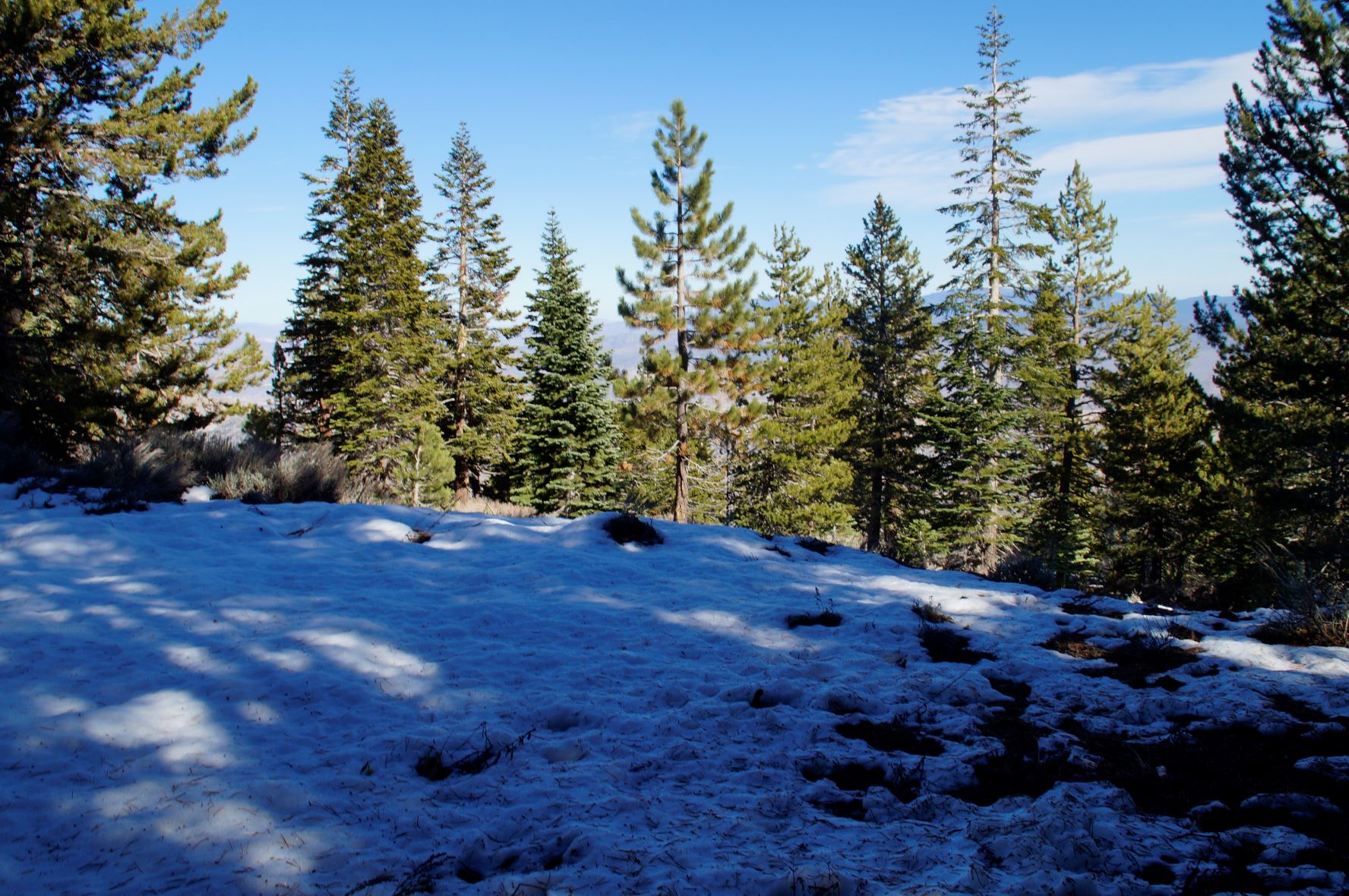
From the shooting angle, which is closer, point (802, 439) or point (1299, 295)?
point (1299, 295)

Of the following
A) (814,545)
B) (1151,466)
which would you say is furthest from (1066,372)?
(814,545)

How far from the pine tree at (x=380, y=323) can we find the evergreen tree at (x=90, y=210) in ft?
29.9

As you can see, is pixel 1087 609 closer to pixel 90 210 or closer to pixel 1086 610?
pixel 1086 610

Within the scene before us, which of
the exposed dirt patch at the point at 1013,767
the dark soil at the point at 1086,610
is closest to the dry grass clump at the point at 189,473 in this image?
the exposed dirt patch at the point at 1013,767

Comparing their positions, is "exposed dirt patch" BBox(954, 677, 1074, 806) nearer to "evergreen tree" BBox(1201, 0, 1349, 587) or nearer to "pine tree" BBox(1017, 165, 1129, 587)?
"evergreen tree" BBox(1201, 0, 1349, 587)

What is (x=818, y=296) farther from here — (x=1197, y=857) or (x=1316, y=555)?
(x=1197, y=857)

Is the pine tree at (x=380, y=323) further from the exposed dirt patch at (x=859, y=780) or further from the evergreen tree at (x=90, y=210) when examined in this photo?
the exposed dirt patch at (x=859, y=780)

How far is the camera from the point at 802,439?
25031mm

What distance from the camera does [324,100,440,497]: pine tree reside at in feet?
82.6

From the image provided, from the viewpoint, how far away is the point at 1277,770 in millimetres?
3314

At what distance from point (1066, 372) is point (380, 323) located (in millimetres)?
27003

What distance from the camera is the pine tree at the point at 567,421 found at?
26.7m

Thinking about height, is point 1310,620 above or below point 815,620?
above

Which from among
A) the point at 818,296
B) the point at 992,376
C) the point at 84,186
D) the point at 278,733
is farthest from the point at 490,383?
the point at 278,733
